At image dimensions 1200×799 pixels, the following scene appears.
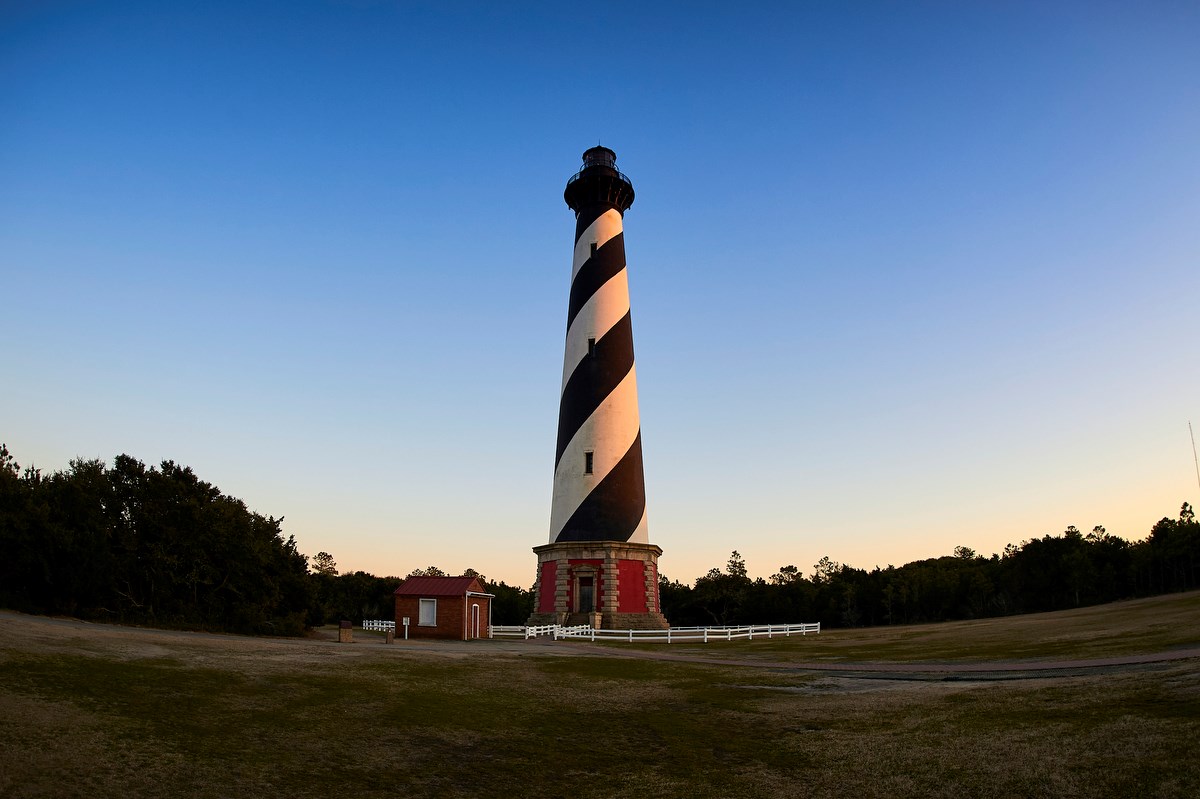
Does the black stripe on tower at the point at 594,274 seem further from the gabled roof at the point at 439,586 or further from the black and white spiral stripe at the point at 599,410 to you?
the gabled roof at the point at 439,586

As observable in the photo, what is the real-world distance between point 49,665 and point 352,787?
6.47 metres

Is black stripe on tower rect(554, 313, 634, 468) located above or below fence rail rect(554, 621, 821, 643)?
above

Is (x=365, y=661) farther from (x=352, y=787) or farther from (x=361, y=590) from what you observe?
(x=361, y=590)

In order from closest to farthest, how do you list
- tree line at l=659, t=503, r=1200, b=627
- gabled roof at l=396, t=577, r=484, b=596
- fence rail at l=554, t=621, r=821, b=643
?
gabled roof at l=396, t=577, r=484, b=596
fence rail at l=554, t=621, r=821, b=643
tree line at l=659, t=503, r=1200, b=627

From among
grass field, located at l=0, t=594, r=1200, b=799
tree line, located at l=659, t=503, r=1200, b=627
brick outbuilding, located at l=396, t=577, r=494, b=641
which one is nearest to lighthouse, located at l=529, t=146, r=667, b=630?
brick outbuilding, located at l=396, t=577, r=494, b=641

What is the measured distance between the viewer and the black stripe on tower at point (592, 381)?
Answer: 135 feet

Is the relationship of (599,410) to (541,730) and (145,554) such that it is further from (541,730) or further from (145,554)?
(541,730)

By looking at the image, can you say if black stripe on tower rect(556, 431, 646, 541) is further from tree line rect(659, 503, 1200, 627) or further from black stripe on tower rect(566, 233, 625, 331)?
tree line rect(659, 503, 1200, 627)

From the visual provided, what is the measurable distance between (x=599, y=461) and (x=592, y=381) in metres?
4.24

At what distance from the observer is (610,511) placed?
131 feet

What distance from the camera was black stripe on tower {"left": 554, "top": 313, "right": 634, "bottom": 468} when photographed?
41188 millimetres

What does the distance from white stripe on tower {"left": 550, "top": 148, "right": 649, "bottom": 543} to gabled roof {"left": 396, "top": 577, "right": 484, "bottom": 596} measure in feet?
23.7

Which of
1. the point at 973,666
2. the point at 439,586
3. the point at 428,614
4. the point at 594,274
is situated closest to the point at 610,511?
the point at 439,586

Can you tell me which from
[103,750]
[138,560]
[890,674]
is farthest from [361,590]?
[103,750]
